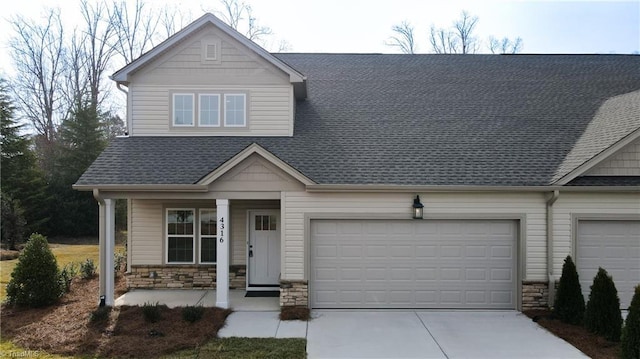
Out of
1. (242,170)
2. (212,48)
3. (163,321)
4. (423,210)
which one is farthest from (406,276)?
(212,48)

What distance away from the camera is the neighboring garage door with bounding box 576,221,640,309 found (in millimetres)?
9773

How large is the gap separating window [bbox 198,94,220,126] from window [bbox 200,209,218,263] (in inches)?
90.0

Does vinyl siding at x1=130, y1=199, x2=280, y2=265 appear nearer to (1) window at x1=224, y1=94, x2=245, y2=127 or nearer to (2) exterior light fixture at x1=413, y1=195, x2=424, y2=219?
(1) window at x1=224, y1=94, x2=245, y2=127

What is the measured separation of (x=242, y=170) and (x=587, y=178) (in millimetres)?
7676

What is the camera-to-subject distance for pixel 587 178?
384 inches

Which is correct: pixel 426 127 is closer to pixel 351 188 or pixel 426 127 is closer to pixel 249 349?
pixel 351 188

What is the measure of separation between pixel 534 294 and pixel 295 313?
5.28 meters

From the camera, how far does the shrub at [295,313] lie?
29.5 feet

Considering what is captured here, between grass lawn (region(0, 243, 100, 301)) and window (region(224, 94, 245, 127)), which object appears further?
grass lawn (region(0, 243, 100, 301))

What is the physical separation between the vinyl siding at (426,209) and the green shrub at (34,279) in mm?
5242

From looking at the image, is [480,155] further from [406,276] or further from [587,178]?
[406,276]

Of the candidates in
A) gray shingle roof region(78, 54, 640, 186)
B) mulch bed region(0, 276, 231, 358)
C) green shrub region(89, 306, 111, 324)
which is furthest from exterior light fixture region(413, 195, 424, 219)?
green shrub region(89, 306, 111, 324)

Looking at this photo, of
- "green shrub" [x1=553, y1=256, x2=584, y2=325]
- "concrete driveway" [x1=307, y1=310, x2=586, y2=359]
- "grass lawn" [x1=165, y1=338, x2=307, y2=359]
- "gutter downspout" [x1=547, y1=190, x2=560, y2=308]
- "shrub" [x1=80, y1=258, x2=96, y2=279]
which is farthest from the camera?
"shrub" [x1=80, y1=258, x2=96, y2=279]

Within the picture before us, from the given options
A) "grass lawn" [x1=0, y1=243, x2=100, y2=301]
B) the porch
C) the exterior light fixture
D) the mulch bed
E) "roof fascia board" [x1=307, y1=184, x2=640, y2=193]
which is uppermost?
"roof fascia board" [x1=307, y1=184, x2=640, y2=193]
